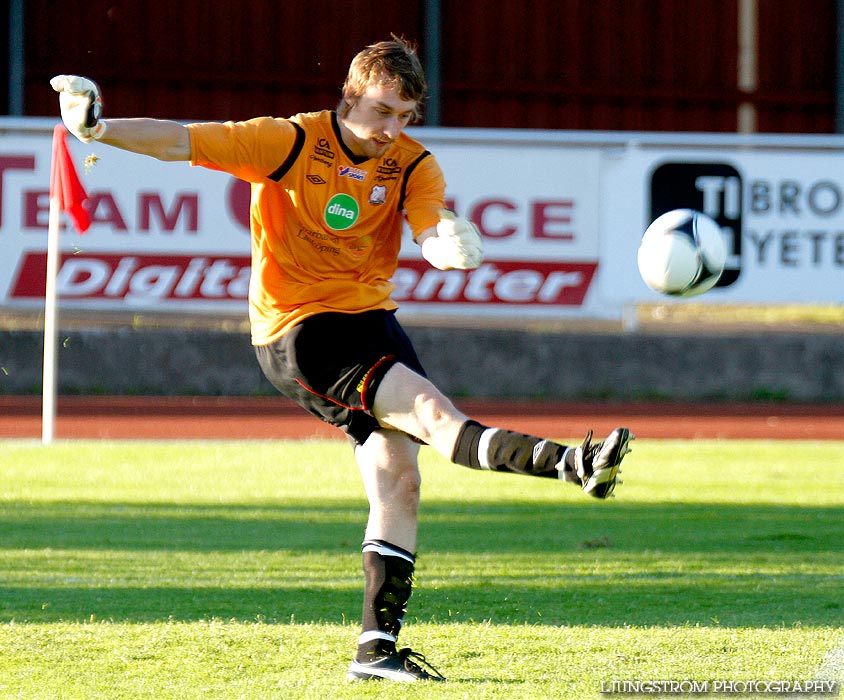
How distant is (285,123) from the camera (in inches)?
181

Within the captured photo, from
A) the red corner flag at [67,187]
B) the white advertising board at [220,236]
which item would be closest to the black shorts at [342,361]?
the red corner flag at [67,187]

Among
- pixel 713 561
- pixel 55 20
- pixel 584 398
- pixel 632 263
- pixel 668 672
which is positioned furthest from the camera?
pixel 55 20

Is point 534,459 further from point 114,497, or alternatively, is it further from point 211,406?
point 211,406

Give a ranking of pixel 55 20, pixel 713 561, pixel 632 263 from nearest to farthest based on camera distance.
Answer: pixel 713 561, pixel 632 263, pixel 55 20

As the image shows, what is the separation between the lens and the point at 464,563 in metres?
6.80

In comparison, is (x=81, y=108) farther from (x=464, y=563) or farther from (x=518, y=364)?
(x=518, y=364)

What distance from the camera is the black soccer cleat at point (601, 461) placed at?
391 cm

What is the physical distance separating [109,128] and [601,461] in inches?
72.6

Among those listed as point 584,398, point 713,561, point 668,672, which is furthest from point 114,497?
point 584,398

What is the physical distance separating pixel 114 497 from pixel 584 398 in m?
9.81

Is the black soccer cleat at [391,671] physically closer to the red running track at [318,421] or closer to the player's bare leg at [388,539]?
the player's bare leg at [388,539]

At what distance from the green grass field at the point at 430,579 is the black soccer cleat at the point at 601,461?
725mm

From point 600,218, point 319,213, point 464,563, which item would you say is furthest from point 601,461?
point 600,218

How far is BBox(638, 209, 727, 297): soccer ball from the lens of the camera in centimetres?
516
